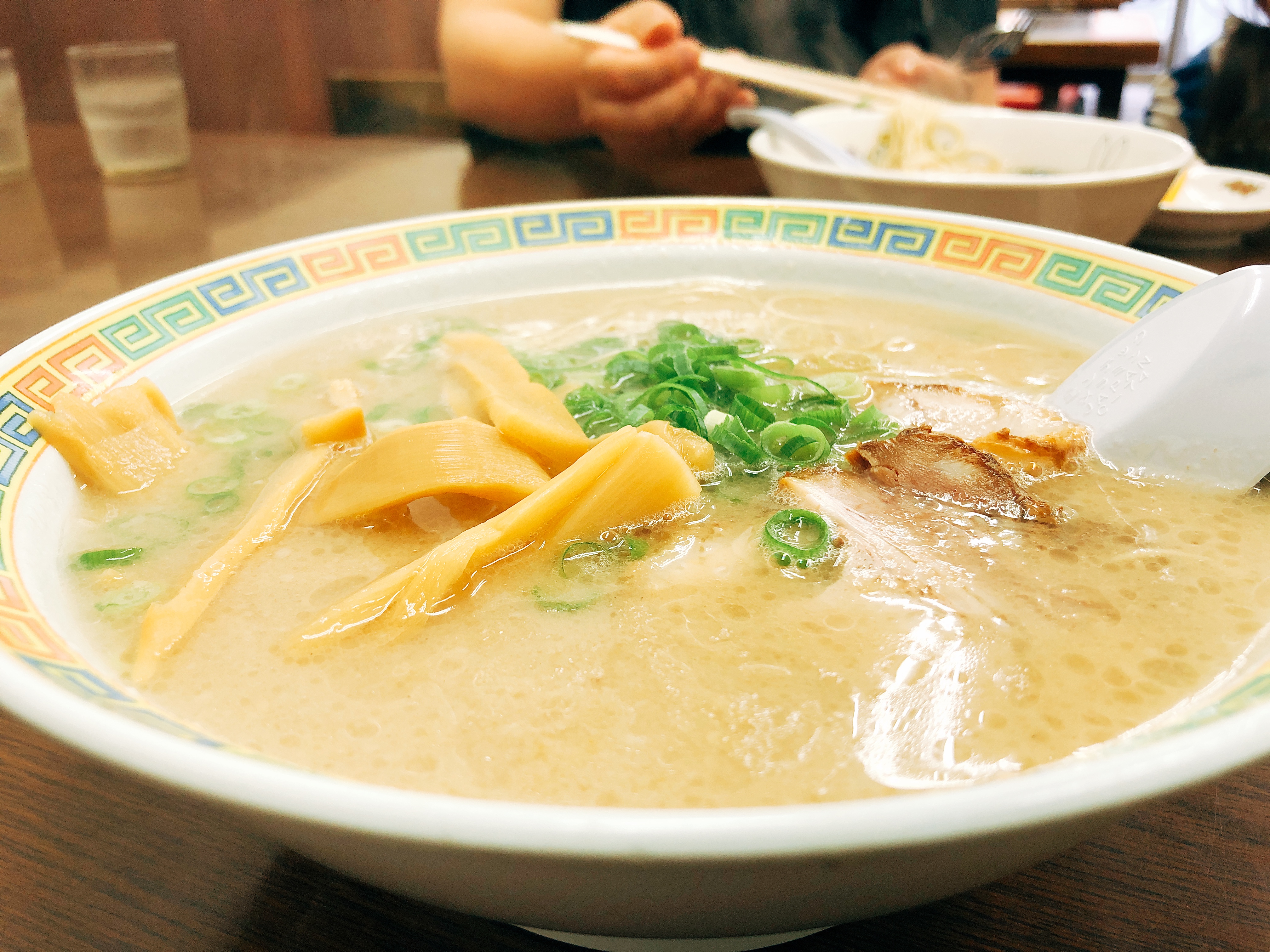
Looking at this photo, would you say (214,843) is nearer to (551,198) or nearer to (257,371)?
(257,371)

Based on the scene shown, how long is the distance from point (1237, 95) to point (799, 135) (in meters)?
1.42

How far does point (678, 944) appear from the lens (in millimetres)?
632

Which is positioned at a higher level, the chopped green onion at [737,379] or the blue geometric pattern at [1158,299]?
the blue geometric pattern at [1158,299]

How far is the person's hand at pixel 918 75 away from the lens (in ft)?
10.7

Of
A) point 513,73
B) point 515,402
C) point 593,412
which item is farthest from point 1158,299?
point 513,73

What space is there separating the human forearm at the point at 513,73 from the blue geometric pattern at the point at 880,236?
72.1 inches

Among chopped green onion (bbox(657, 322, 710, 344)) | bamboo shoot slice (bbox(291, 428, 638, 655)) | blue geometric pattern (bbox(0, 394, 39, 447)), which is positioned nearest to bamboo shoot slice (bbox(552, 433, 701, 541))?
bamboo shoot slice (bbox(291, 428, 638, 655))

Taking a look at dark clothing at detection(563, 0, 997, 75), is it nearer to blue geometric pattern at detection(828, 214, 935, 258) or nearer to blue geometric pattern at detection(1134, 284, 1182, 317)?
blue geometric pattern at detection(828, 214, 935, 258)

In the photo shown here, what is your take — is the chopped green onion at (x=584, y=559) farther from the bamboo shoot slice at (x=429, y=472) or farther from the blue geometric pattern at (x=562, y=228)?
the blue geometric pattern at (x=562, y=228)

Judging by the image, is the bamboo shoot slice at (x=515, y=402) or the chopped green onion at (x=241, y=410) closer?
the bamboo shoot slice at (x=515, y=402)

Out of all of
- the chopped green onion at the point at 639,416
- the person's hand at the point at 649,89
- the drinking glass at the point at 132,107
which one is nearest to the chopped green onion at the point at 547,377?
the chopped green onion at the point at 639,416

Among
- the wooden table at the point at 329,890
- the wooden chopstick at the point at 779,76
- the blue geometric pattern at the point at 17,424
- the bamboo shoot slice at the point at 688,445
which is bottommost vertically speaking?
the wooden table at the point at 329,890

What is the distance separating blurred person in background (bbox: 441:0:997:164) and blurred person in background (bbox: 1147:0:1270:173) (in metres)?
0.87

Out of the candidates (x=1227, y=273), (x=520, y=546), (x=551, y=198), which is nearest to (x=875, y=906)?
(x=520, y=546)
